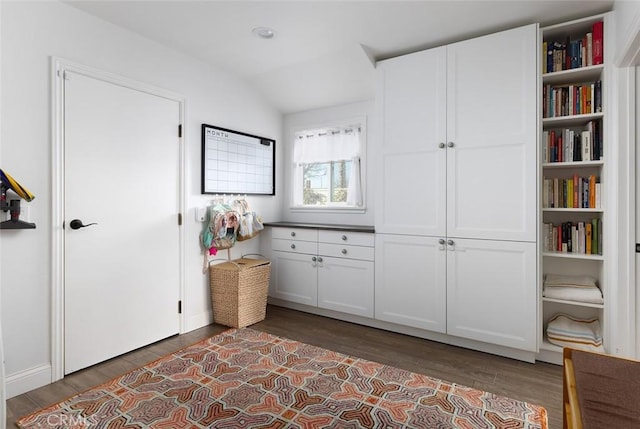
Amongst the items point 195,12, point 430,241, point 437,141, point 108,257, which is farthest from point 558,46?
point 108,257

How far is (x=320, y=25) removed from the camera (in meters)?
2.65

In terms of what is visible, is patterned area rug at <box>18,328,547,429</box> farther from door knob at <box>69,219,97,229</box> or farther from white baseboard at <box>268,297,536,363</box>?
door knob at <box>69,219,97,229</box>

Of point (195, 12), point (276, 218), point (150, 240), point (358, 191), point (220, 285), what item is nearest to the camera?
point (195, 12)

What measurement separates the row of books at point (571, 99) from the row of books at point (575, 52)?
0.14 meters

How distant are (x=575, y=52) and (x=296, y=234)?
8.78 feet

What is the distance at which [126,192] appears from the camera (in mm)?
2658

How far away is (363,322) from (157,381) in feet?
5.81

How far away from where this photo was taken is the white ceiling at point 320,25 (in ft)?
7.77

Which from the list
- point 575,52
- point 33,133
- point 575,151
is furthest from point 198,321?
point 575,52

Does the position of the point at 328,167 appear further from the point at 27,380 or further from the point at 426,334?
the point at 27,380

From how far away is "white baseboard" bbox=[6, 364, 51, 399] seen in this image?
81.4 inches

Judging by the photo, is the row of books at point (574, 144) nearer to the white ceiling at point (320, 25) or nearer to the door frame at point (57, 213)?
the white ceiling at point (320, 25)

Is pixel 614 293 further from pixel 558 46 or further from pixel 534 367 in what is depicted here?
pixel 558 46

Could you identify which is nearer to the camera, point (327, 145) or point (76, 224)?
point (76, 224)
